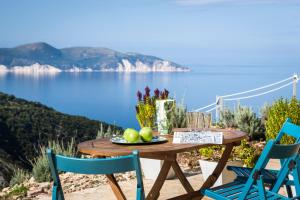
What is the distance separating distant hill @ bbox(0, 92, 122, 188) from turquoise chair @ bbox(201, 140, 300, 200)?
53.9 ft

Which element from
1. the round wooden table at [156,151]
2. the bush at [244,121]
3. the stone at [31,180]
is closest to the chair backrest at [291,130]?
the round wooden table at [156,151]

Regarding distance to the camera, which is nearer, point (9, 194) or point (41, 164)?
point (9, 194)

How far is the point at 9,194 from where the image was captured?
6.30 metres

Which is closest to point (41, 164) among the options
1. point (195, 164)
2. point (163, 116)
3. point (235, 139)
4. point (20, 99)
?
point (195, 164)

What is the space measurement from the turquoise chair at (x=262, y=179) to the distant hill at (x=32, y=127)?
16.4m

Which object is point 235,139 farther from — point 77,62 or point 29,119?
point 77,62

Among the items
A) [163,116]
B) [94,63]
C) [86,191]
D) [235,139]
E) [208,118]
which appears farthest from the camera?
[94,63]

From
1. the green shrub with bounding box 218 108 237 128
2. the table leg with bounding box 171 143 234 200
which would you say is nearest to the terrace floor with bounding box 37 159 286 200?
the table leg with bounding box 171 143 234 200

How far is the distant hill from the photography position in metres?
20.9

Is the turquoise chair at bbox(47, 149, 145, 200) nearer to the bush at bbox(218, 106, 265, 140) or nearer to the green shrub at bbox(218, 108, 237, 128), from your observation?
the bush at bbox(218, 106, 265, 140)

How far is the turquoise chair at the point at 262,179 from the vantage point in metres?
3.30

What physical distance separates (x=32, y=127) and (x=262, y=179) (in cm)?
2061

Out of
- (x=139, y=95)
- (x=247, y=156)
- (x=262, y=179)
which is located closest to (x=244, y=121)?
(x=247, y=156)

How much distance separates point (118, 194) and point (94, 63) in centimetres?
4423
